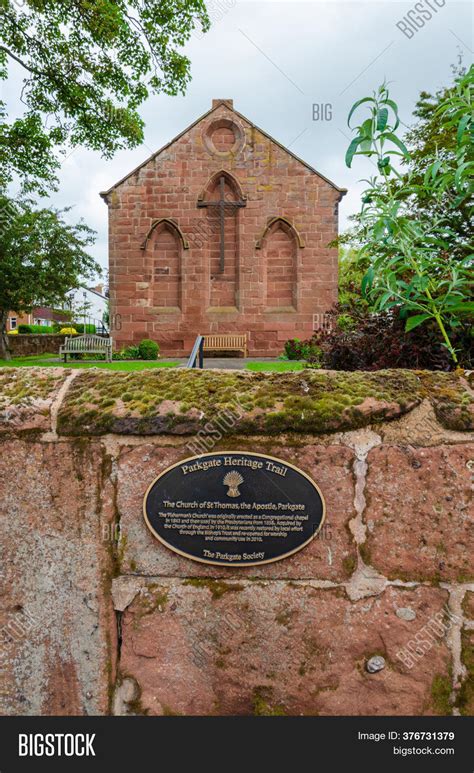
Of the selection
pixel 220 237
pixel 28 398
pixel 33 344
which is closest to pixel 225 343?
pixel 220 237

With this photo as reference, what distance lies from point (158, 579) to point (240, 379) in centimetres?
86

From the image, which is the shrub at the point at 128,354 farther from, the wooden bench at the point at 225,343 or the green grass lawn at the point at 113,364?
the wooden bench at the point at 225,343

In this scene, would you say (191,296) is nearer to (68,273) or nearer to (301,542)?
(68,273)

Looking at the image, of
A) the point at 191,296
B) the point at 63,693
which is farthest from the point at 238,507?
the point at 191,296

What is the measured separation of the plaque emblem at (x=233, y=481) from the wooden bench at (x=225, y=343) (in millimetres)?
14102

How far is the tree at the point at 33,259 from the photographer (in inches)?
646

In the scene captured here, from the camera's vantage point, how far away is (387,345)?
2.64 metres

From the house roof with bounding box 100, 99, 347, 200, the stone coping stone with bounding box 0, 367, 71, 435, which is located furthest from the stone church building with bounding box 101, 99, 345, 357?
the stone coping stone with bounding box 0, 367, 71, 435

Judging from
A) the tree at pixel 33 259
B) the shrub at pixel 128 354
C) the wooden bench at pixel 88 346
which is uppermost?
the tree at pixel 33 259

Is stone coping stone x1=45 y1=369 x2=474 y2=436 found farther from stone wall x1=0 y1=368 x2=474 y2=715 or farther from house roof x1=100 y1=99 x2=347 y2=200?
house roof x1=100 y1=99 x2=347 y2=200

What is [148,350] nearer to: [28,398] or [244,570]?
[28,398]

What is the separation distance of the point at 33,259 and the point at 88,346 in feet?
14.4

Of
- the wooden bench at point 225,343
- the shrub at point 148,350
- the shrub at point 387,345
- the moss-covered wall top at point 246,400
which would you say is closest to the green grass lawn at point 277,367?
the shrub at point 387,345

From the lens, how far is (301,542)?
174cm
